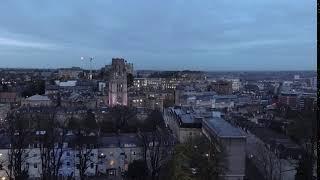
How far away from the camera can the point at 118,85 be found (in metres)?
58.2

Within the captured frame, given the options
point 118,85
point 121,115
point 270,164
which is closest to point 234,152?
point 270,164

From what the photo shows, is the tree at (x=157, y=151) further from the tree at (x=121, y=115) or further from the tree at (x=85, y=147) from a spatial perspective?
the tree at (x=121, y=115)

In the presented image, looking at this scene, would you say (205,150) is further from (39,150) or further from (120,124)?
(120,124)

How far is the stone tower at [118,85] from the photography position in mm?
57688

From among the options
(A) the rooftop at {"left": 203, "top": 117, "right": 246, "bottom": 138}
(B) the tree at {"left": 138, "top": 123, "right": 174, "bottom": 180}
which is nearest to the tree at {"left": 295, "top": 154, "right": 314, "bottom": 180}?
(A) the rooftop at {"left": 203, "top": 117, "right": 246, "bottom": 138}

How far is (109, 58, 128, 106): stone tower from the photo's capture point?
57.7m

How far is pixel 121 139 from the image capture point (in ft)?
97.8

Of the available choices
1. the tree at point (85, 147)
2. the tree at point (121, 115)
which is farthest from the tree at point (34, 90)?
the tree at point (85, 147)

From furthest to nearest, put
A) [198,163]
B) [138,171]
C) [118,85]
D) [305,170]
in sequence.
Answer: [118,85], [138,171], [305,170], [198,163]

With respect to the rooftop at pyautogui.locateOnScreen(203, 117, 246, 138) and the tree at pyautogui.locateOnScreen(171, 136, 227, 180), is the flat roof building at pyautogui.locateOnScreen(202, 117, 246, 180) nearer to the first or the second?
the rooftop at pyautogui.locateOnScreen(203, 117, 246, 138)

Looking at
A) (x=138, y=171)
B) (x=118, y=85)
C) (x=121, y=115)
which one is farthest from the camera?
(x=118, y=85)

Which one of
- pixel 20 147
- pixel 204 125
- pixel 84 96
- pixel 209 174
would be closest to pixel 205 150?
pixel 209 174

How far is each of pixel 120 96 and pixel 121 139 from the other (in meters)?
28.8

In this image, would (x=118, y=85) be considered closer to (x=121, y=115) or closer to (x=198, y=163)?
(x=121, y=115)
